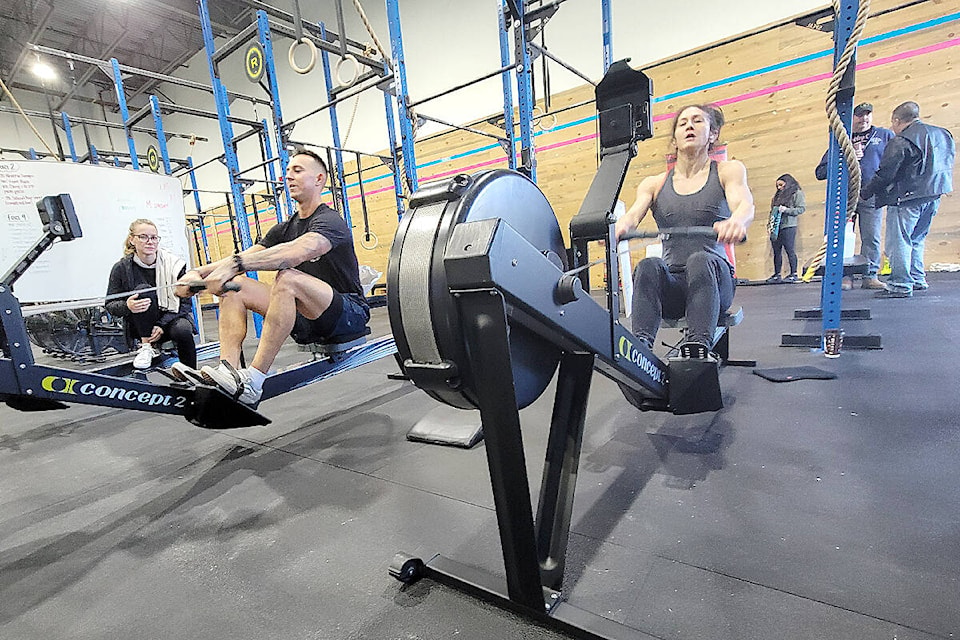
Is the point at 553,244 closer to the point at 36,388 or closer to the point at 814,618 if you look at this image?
the point at 814,618

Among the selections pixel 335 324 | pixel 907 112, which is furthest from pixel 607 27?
pixel 907 112

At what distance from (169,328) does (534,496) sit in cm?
239

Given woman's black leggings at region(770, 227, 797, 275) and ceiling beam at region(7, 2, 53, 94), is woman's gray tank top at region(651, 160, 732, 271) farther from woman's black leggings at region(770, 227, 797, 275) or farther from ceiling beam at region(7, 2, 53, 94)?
ceiling beam at region(7, 2, 53, 94)

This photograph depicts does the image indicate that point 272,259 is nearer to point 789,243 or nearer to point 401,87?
point 401,87

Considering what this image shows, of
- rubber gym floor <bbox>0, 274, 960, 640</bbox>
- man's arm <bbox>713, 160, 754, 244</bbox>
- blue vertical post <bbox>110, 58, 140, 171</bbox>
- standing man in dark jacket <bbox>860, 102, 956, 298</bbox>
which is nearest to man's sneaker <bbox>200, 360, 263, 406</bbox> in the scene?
rubber gym floor <bbox>0, 274, 960, 640</bbox>

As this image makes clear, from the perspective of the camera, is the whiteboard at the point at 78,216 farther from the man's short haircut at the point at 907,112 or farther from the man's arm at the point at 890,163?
the man's short haircut at the point at 907,112

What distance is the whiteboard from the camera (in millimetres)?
3230

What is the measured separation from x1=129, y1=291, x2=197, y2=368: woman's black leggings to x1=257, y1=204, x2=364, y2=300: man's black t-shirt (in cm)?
99

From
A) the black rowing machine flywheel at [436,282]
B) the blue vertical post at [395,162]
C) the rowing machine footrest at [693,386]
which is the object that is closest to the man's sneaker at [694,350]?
the rowing machine footrest at [693,386]

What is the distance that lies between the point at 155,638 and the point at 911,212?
532 centimetres

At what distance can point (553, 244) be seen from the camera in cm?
108

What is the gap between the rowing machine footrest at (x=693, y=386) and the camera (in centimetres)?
140

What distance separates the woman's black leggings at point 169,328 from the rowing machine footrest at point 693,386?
2.57 metres

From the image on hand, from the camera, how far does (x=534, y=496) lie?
4.45 feet
